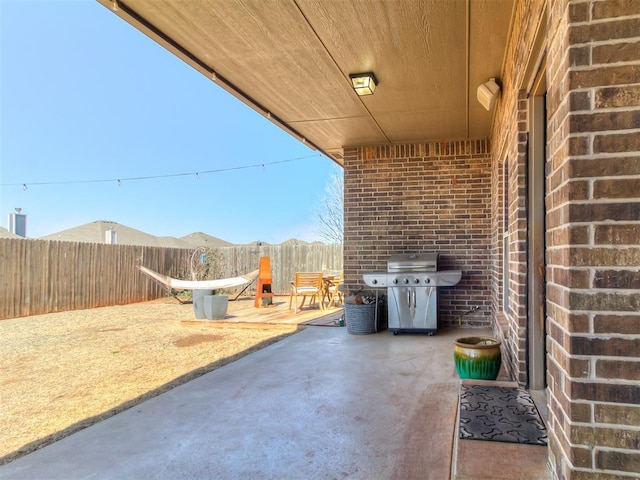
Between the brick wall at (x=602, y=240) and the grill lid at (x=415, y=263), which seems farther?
the grill lid at (x=415, y=263)

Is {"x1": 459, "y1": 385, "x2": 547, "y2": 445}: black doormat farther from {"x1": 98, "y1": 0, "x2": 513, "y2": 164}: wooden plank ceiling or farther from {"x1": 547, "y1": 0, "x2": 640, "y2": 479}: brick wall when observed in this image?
{"x1": 98, "y1": 0, "x2": 513, "y2": 164}: wooden plank ceiling

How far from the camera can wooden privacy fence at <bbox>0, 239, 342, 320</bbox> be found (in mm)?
8247

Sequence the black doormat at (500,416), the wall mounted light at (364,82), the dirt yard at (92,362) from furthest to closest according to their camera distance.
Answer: the wall mounted light at (364,82) < the dirt yard at (92,362) < the black doormat at (500,416)

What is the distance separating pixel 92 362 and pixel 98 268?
5.94 metres

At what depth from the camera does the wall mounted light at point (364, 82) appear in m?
3.76

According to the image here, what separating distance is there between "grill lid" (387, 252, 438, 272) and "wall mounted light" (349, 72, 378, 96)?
2.24 meters

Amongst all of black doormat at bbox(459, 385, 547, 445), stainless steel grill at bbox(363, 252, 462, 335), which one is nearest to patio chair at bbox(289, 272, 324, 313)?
stainless steel grill at bbox(363, 252, 462, 335)

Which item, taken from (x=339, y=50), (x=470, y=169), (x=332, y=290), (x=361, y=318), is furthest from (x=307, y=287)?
(x=339, y=50)

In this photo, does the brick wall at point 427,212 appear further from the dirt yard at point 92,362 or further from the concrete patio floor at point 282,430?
the concrete patio floor at point 282,430

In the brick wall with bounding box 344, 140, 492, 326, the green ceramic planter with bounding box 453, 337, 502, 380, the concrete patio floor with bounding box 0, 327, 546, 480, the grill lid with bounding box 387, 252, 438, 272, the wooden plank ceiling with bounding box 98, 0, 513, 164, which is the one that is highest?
the wooden plank ceiling with bounding box 98, 0, 513, 164

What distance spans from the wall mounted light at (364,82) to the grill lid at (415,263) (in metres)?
2.24

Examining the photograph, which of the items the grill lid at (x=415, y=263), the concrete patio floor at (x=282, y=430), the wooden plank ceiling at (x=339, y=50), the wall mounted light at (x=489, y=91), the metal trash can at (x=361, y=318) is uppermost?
the wooden plank ceiling at (x=339, y=50)

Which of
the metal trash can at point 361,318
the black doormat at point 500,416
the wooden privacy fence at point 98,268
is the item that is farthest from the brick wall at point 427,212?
the wooden privacy fence at point 98,268

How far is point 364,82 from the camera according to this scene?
383 cm
